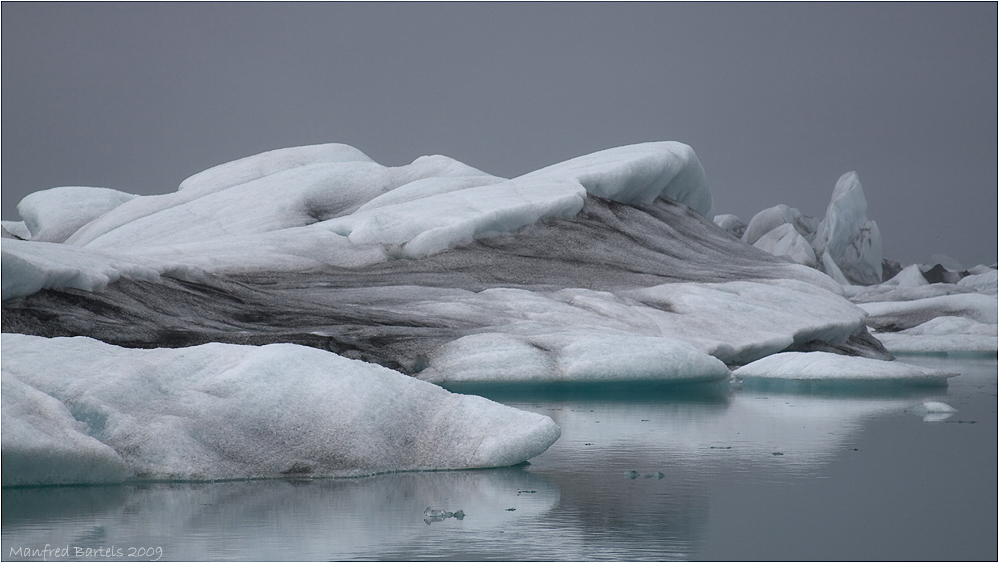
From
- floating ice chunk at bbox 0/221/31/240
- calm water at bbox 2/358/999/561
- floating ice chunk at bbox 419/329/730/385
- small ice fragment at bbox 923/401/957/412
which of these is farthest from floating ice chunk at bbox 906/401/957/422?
floating ice chunk at bbox 0/221/31/240

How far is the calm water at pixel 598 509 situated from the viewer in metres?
6.24

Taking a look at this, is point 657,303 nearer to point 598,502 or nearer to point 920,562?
point 598,502

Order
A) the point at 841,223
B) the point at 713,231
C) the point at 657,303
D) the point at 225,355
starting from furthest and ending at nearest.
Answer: the point at 841,223 → the point at 713,231 → the point at 657,303 → the point at 225,355

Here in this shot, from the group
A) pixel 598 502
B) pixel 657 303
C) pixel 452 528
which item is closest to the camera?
pixel 452 528

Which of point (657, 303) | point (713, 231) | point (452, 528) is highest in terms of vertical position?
point (713, 231)

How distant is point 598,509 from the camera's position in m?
7.28

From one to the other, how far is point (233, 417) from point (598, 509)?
2.67 m

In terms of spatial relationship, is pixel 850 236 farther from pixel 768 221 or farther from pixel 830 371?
pixel 830 371

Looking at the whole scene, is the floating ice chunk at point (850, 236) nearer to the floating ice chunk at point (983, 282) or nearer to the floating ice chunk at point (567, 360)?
the floating ice chunk at point (983, 282)

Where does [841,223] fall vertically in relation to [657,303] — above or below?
above

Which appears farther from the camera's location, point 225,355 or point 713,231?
point 713,231

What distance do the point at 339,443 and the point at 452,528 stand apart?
1.81m

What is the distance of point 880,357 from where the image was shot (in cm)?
2161

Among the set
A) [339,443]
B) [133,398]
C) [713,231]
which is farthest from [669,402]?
[713,231]
